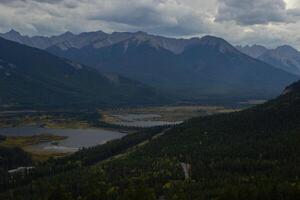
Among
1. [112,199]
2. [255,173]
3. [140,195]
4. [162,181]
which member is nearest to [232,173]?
→ [255,173]

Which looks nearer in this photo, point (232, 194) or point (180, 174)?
point (232, 194)

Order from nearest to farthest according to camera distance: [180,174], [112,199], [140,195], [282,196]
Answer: [140,195] → [282,196] → [112,199] → [180,174]

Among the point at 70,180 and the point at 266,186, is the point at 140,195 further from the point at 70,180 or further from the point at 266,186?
the point at 70,180

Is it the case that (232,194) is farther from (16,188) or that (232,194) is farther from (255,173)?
(16,188)

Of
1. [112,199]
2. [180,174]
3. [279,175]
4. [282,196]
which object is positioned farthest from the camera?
[180,174]

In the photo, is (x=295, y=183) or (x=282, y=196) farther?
(x=295, y=183)

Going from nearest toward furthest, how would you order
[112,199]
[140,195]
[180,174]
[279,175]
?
1. [140,195]
2. [112,199]
3. [279,175]
4. [180,174]

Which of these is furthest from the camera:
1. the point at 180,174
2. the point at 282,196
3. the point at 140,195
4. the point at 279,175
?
the point at 180,174

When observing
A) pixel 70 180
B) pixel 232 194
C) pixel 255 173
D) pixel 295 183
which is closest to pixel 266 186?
pixel 295 183
